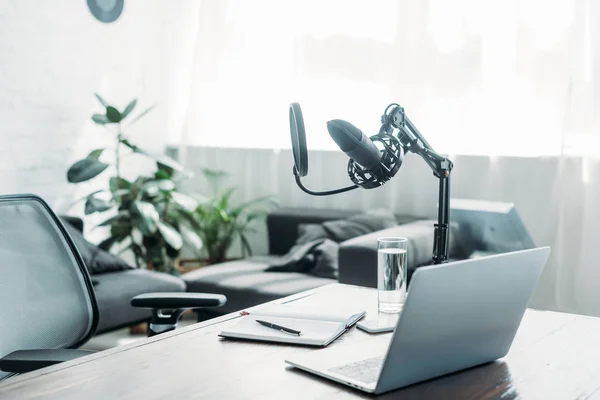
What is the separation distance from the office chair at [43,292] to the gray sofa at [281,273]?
132 centimetres

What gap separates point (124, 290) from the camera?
10.7ft

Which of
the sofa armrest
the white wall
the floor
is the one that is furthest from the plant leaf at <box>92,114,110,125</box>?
the sofa armrest

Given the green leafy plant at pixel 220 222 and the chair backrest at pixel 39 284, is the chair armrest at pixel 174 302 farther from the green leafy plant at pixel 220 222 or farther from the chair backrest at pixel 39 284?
the green leafy plant at pixel 220 222

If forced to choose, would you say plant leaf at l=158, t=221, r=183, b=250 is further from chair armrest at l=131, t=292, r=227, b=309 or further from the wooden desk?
the wooden desk

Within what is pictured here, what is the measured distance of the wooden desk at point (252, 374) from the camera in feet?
3.66

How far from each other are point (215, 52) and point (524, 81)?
1949 mm

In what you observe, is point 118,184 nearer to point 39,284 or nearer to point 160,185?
point 160,185

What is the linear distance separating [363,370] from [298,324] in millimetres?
288

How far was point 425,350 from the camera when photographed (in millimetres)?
1113

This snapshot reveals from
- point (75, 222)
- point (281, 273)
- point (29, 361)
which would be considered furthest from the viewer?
point (75, 222)

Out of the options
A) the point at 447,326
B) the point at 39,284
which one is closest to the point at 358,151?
the point at 447,326

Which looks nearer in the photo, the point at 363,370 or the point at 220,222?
the point at 363,370

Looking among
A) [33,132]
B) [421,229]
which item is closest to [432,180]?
[421,229]

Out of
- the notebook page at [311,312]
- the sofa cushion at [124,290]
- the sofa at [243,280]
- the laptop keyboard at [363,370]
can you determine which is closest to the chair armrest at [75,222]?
the sofa at [243,280]
